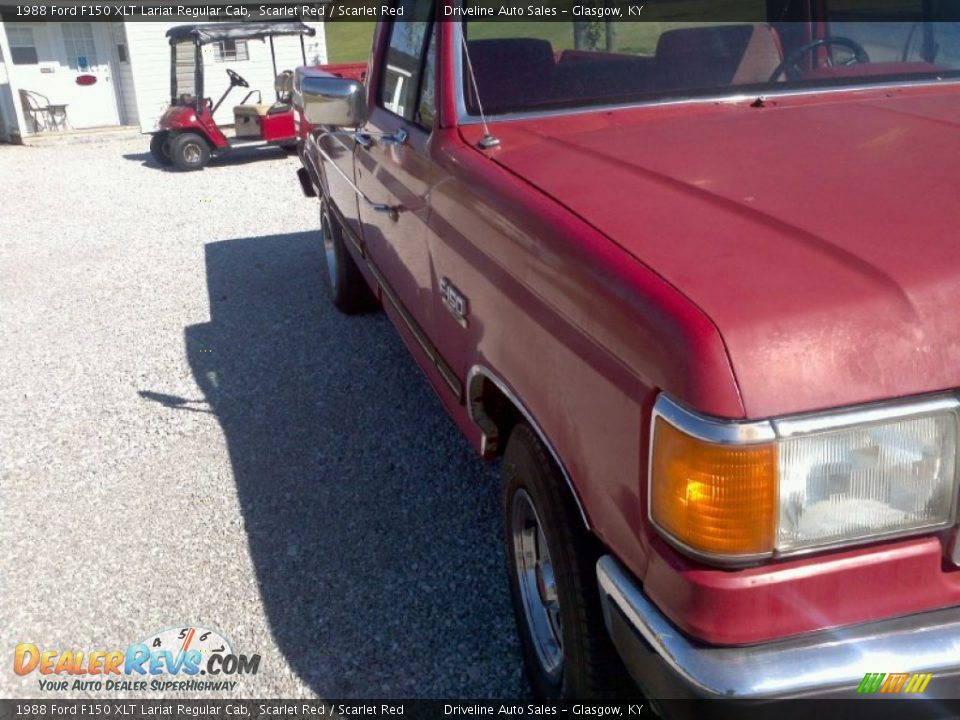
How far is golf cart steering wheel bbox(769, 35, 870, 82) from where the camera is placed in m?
3.04

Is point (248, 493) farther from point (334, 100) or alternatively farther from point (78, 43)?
point (78, 43)

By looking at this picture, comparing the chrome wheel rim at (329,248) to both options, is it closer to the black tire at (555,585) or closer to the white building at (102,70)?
the black tire at (555,585)

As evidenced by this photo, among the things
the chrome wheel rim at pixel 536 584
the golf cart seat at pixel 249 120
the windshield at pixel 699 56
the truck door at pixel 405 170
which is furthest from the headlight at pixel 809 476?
the golf cart seat at pixel 249 120

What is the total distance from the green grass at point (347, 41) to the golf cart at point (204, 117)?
635cm

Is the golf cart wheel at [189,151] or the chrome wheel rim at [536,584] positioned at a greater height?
the chrome wheel rim at [536,584]

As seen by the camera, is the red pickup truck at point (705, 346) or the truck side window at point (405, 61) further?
the truck side window at point (405, 61)

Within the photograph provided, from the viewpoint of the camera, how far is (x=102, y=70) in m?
18.9

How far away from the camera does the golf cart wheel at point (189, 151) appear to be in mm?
13117

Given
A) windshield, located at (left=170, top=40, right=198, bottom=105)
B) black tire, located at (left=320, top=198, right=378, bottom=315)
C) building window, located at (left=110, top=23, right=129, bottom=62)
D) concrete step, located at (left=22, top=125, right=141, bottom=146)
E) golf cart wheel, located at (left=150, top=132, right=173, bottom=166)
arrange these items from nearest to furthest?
1. black tire, located at (left=320, top=198, right=378, bottom=315)
2. golf cart wheel, located at (left=150, top=132, right=173, bottom=166)
3. windshield, located at (left=170, top=40, right=198, bottom=105)
4. concrete step, located at (left=22, top=125, right=141, bottom=146)
5. building window, located at (left=110, top=23, right=129, bottom=62)

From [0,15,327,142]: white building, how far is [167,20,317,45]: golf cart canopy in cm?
373

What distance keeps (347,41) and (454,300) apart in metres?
19.2

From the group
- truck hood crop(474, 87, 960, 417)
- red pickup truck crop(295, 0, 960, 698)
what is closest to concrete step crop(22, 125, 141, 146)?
red pickup truck crop(295, 0, 960, 698)

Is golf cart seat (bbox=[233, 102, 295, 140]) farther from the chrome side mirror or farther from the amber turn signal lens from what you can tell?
the amber turn signal lens

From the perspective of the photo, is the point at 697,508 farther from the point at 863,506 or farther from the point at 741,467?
the point at 863,506
